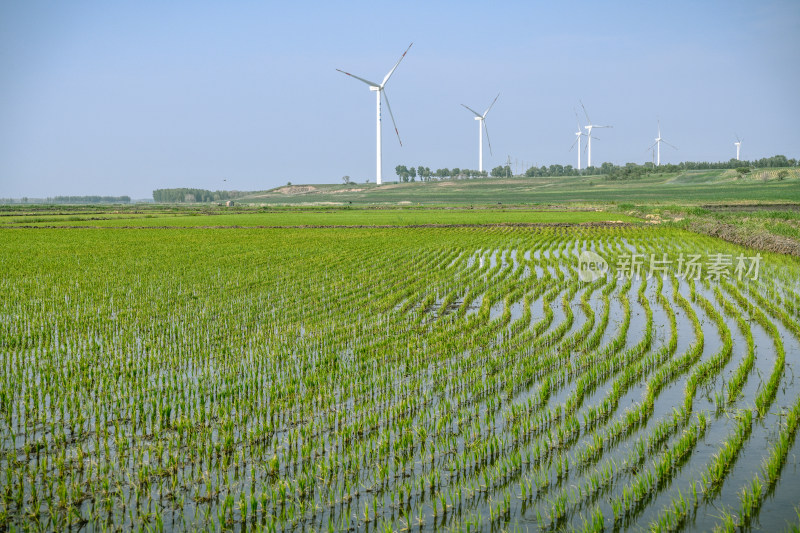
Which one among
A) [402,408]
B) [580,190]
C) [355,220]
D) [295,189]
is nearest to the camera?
[402,408]

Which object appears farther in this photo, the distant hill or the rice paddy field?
the distant hill

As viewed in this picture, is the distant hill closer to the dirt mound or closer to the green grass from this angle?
the dirt mound

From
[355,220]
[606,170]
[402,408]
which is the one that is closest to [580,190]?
[606,170]

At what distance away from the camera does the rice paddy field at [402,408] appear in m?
4.42

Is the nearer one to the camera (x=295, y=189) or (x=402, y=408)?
(x=402, y=408)

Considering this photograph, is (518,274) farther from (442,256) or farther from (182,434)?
(182,434)

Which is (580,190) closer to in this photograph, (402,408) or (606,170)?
(606,170)

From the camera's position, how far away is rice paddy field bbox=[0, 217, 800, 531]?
4418 mm

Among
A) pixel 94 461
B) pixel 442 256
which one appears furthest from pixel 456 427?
pixel 442 256

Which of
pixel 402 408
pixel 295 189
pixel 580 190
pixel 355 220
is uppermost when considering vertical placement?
pixel 295 189

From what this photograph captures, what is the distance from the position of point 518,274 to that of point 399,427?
11.3 m

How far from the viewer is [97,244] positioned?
27297 mm

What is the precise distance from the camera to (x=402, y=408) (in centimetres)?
622

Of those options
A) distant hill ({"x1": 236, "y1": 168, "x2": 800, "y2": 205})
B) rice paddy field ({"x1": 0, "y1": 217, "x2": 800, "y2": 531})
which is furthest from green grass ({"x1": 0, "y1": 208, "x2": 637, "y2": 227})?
distant hill ({"x1": 236, "y1": 168, "x2": 800, "y2": 205})
